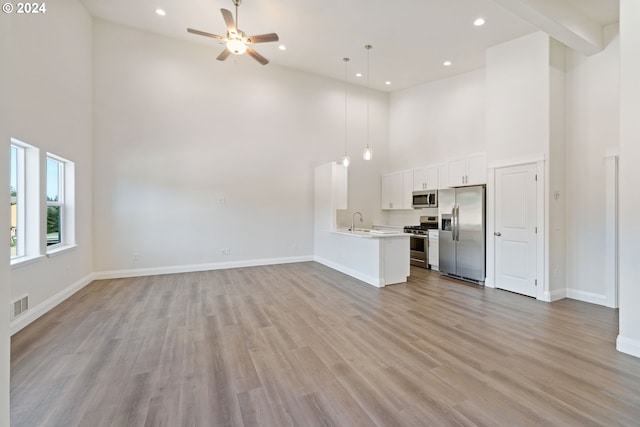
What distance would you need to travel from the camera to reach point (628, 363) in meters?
2.43

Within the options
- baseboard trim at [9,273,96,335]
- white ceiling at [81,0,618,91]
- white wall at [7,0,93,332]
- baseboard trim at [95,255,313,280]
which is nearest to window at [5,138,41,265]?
white wall at [7,0,93,332]

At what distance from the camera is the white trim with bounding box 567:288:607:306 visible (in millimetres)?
3941

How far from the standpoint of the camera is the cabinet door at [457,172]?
18.6 ft

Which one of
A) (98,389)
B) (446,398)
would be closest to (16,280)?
(98,389)

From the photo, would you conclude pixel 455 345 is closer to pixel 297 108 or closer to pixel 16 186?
pixel 16 186

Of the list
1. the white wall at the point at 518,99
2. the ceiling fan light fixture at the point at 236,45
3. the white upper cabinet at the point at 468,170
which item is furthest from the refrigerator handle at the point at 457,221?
the ceiling fan light fixture at the point at 236,45

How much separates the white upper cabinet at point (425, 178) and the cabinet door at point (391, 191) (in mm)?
534

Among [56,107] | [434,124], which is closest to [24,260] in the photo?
[56,107]

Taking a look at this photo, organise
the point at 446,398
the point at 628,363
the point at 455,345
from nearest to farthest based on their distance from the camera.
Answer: the point at 446,398 < the point at 628,363 < the point at 455,345

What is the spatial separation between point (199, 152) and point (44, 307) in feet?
11.7

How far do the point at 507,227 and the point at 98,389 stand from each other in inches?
216

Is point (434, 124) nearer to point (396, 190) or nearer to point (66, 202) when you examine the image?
point (396, 190)

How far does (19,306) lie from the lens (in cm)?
305

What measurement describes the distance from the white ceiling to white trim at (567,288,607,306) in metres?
3.80
